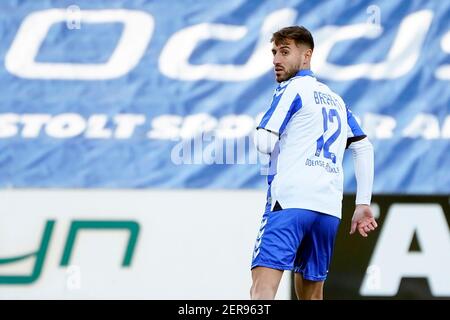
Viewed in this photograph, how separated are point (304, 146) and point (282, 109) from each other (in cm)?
22

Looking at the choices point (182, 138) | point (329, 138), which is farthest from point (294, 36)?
point (182, 138)

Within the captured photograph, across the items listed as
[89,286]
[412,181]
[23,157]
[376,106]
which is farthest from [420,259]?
[23,157]

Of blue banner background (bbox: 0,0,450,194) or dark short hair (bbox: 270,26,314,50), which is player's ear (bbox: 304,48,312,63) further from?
blue banner background (bbox: 0,0,450,194)

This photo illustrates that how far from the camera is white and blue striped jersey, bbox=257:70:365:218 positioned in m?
5.76

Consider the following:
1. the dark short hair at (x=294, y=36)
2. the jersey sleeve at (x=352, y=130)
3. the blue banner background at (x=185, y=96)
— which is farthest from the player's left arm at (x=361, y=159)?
the blue banner background at (x=185, y=96)

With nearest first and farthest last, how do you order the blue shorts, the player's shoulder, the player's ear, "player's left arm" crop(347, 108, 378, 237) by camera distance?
the blue shorts, the player's shoulder, the player's ear, "player's left arm" crop(347, 108, 378, 237)

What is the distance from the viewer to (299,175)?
5.78m

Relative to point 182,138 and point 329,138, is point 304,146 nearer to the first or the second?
point 329,138

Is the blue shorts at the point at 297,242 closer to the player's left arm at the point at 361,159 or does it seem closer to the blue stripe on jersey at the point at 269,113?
the player's left arm at the point at 361,159

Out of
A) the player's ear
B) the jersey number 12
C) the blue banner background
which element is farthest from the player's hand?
the blue banner background

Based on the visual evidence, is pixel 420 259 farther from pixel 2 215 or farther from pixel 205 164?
pixel 2 215

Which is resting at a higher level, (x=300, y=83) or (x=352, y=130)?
(x=300, y=83)

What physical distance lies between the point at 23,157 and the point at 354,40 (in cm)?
224
